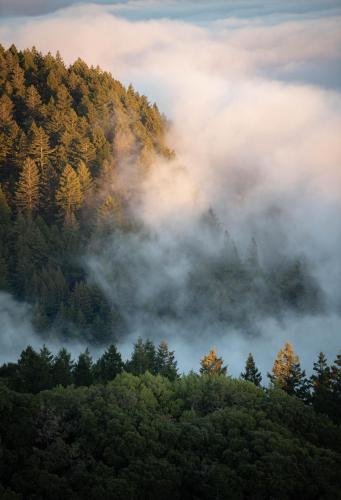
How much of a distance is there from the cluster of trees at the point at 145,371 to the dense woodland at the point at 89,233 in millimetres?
30706

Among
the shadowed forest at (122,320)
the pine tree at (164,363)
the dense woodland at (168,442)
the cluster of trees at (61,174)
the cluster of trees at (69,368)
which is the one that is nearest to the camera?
the dense woodland at (168,442)

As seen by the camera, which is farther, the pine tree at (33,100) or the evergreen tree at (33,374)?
the pine tree at (33,100)

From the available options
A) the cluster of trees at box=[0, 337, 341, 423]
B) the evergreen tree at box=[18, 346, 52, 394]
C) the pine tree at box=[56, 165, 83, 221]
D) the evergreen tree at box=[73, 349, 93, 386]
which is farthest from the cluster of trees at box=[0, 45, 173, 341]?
the evergreen tree at box=[18, 346, 52, 394]

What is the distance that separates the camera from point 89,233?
113 m

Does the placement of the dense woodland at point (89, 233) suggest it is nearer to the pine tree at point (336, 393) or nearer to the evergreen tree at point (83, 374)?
the evergreen tree at point (83, 374)

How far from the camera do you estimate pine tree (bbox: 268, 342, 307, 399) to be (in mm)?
64438

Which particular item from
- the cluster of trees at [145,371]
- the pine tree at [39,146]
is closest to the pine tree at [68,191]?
the pine tree at [39,146]

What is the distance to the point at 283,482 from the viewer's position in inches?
1695

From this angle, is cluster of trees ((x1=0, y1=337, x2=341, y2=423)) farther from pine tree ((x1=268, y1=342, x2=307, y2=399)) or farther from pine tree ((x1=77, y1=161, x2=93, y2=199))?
pine tree ((x1=77, y1=161, x2=93, y2=199))

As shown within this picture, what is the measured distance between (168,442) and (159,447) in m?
1.35

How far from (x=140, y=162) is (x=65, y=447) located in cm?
9088

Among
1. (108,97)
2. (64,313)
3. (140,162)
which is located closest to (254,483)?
(64,313)

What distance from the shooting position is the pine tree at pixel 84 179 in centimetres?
11462

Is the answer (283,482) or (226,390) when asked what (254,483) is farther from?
(226,390)
